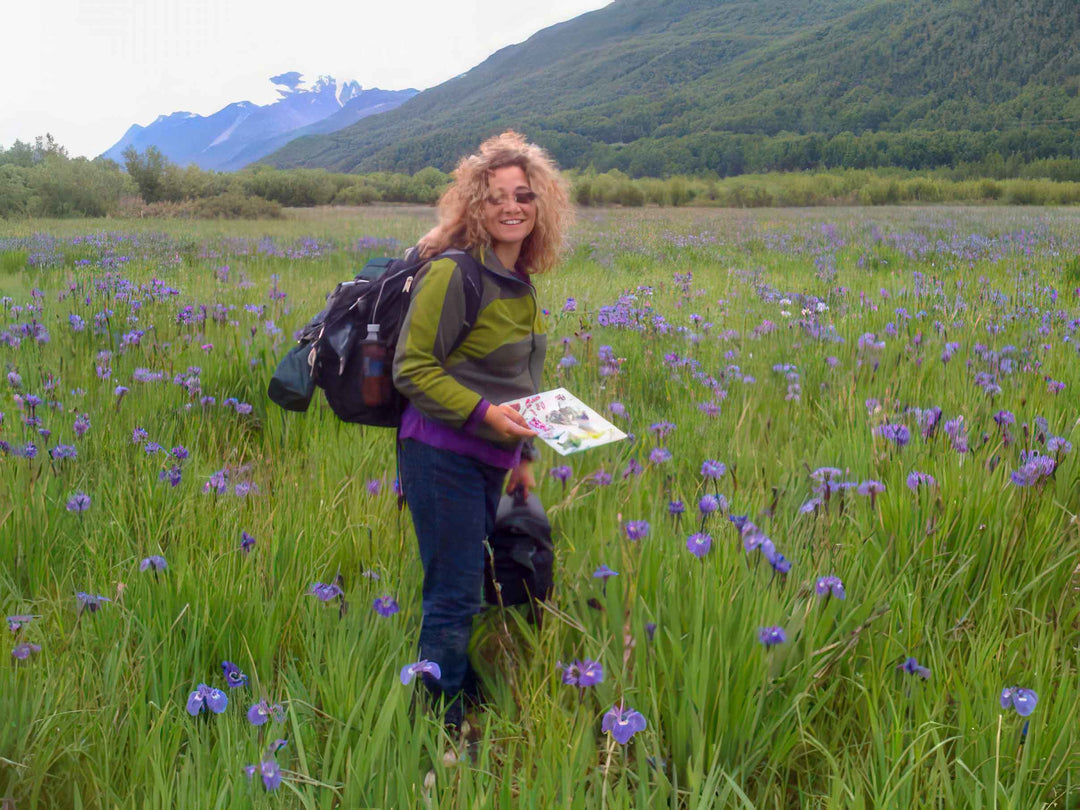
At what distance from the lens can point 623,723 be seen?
131 centimetres

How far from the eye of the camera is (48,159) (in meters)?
29.8

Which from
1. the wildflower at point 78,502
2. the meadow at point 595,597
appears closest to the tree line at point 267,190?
the meadow at point 595,597

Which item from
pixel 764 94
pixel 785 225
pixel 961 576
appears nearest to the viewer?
pixel 961 576

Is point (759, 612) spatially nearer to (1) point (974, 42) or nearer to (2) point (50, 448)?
(2) point (50, 448)

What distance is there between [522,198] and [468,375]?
55cm

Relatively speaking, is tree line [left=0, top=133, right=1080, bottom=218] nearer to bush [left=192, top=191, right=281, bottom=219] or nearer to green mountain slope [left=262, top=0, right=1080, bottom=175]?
bush [left=192, top=191, right=281, bottom=219]

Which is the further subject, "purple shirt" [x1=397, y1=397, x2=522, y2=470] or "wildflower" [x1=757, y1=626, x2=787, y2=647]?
"purple shirt" [x1=397, y1=397, x2=522, y2=470]

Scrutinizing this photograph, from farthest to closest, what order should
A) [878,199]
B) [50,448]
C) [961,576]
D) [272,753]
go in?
[878,199] → [50,448] → [961,576] → [272,753]

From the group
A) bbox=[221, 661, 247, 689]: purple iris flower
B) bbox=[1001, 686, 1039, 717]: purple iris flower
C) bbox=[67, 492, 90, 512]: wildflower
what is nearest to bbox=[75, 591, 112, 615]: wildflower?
bbox=[221, 661, 247, 689]: purple iris flower

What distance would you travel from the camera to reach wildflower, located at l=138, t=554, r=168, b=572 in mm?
1816

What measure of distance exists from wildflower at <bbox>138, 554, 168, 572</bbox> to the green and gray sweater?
701 mm

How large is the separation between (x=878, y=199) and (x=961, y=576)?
4443cm

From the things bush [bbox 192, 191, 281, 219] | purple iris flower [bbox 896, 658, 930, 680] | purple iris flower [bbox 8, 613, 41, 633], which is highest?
bush [bbox 192, 191, 281, 219]

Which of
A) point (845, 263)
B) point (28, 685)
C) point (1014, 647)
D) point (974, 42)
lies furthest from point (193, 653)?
point (974, 42)
